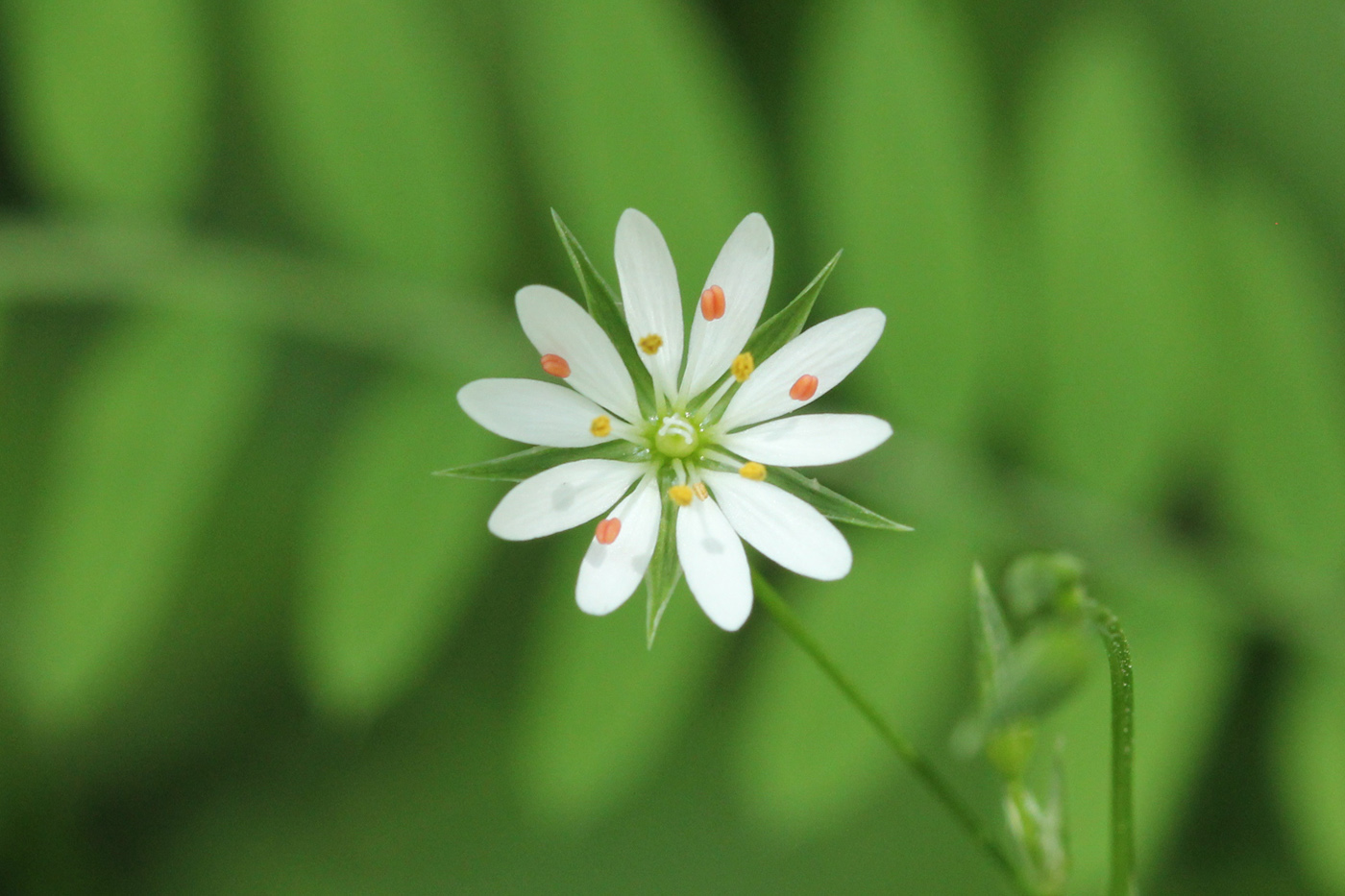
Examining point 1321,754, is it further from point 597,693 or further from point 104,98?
point 104,98

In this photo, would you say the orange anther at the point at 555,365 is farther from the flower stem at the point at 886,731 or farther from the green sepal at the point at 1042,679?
the green sepal at the point at 1042,679

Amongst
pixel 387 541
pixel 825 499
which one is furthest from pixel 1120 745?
pixel 387 541

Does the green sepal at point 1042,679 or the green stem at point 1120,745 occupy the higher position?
the green sepal at point 1042,679

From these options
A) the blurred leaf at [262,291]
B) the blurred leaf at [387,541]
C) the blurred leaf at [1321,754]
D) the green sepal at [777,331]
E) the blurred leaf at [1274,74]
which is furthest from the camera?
the blurred leaf at [1274,74]

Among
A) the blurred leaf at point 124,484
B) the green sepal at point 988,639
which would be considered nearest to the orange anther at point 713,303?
the green sepal at point 988,639

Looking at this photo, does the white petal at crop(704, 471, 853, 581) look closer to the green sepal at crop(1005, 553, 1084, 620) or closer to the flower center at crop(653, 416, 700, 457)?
the flower center at crop(653, 416, 700, 457)

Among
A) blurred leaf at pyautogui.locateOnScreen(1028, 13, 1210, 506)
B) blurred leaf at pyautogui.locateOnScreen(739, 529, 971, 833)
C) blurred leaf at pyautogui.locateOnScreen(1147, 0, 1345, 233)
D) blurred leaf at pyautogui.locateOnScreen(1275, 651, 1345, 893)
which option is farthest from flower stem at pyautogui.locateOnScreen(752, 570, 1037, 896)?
blurred leaf at pyautogui.locateOnScreen(1147, 0, 1345, 233)

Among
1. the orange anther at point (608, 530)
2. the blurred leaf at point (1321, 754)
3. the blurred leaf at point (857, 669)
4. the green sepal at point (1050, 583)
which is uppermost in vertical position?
the orange anther at point (608, 530)
